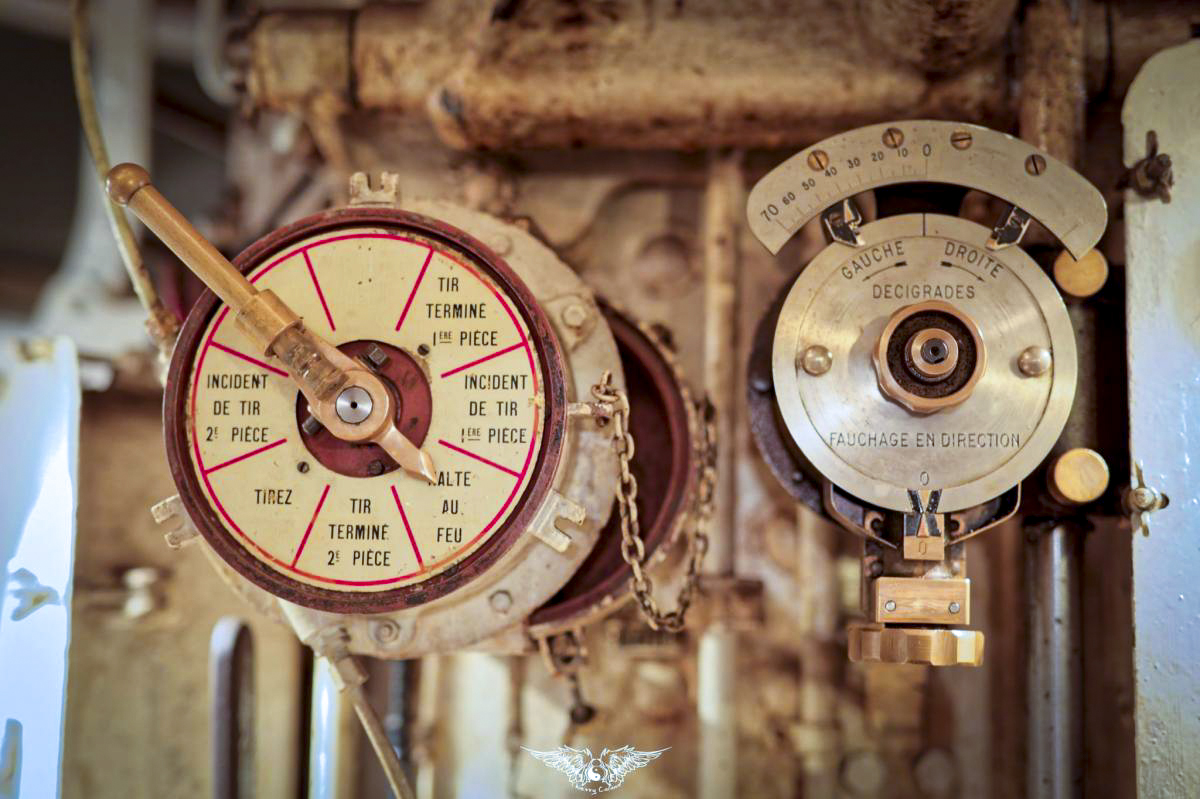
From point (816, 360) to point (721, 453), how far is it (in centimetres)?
35

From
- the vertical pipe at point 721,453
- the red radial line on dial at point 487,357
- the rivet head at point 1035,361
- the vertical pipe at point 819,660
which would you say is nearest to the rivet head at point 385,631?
the red radial line on dial at point 487,357

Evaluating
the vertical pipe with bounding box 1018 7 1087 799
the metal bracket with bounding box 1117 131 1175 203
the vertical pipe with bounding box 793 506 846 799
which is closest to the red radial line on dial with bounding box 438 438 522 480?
the vertical pipe with bounding box 793 506 846 799

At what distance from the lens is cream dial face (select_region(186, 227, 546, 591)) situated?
105 centimetres

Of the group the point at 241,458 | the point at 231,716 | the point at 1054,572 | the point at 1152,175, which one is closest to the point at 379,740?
the point at 231,716

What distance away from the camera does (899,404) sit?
1.06 meters

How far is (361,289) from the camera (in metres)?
1.08

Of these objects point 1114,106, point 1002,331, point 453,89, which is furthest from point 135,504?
point 1114,106

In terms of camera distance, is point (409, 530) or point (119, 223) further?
point (119, 223)

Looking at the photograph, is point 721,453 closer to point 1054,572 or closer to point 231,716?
point 1054,572

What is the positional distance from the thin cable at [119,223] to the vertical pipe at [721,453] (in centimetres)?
67

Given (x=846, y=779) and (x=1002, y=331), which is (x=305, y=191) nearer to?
(x=1002, y=331)

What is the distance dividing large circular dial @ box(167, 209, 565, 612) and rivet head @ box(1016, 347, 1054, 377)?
18.6 inches

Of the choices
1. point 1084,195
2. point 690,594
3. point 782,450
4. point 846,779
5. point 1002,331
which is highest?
point 1084,195

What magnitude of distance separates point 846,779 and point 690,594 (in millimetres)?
388
